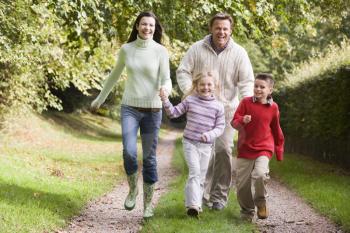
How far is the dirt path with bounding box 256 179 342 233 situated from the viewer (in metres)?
6.82

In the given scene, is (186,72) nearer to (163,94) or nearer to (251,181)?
(163,94)

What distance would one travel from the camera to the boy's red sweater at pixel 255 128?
6.77 metres

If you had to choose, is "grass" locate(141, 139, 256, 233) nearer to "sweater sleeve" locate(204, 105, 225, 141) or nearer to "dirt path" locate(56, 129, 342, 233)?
"dirt path" locate(56, 129, 342, 233)

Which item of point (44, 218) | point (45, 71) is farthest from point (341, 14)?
point (44, 218)

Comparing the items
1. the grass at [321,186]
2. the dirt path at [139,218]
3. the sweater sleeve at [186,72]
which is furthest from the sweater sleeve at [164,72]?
the grass at [321,186]

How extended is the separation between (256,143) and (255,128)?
0.18 m

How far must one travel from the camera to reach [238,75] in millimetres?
7273

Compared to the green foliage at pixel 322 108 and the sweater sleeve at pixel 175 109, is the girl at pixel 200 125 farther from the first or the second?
the green foliage at pixel 322 108

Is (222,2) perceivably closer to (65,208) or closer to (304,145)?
(65,208)

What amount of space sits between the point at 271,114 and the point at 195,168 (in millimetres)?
1156

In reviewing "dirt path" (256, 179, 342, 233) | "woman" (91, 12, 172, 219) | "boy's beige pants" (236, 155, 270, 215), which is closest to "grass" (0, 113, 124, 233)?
"woman" (91, 12, 172, 219)

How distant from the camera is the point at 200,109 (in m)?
6.73

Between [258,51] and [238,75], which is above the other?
[258,51]

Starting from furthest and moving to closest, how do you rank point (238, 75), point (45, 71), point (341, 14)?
point (45, 71) → point (341, 14) → point (238, 75)
